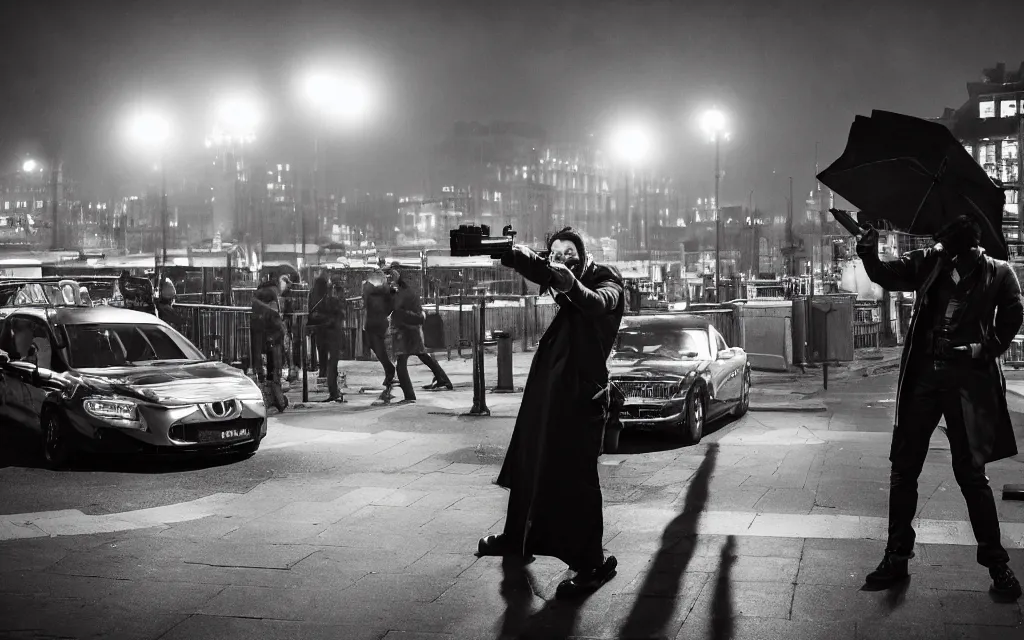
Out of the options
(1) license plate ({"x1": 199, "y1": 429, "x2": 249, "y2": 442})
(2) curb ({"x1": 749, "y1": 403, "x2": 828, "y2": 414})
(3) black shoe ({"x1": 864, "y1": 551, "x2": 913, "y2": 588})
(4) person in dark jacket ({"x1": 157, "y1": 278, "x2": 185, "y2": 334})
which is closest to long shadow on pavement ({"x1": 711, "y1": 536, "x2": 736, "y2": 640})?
(3) black shoe ({"x1": 864, "y1": 551, "x2": 913, "y2": 588})

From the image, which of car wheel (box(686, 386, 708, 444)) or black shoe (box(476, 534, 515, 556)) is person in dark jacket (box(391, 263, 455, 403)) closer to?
car wheel (box(686, 386, 708, 444))

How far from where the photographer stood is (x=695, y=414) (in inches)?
438

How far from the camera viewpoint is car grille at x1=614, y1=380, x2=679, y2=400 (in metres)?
11.0

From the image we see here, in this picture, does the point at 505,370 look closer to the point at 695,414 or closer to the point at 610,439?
the point at 695,414

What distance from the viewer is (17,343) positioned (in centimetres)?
1123

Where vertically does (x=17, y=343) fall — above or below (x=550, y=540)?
above

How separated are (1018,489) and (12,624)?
6.70 meters

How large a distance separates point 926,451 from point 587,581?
1.94 meters

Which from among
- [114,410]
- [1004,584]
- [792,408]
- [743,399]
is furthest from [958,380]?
[792,408]

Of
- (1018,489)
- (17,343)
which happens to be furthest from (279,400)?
(1018,489)

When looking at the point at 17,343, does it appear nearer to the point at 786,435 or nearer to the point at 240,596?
the point at 240,596

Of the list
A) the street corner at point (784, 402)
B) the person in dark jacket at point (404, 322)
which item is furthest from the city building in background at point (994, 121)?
the person in dark jacket at point (404, 322)

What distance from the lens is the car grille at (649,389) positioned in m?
11.0

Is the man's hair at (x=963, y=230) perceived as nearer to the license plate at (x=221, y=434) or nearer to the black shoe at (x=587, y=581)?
the black shoe at (x=587, y=581)
